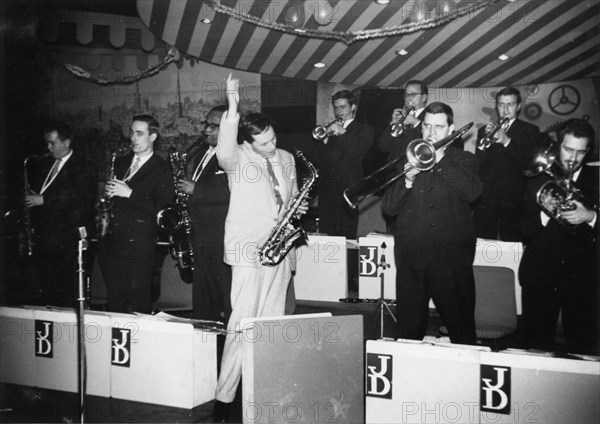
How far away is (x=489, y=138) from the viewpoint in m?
5.13

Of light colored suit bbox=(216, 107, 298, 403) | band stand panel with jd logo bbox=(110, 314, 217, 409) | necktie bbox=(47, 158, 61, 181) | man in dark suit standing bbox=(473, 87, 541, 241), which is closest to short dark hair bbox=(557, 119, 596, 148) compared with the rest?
man in dark suit standing bbox=(473, 87, 541, 241)

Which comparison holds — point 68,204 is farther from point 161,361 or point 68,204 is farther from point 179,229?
point 161,361

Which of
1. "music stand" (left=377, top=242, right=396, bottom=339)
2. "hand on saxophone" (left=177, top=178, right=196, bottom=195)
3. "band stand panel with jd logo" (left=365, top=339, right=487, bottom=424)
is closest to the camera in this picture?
"band stand panel with jd logo" (left=365, top=339, right=487, bottom=424)

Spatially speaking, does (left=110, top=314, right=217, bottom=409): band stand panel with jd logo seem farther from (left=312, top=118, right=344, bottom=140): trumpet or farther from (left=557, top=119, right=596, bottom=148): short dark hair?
(left=312, top=118, right=344, bottom=140): trumpet

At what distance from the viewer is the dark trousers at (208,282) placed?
4.04 meters

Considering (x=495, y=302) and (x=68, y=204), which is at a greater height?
(x=68, y=204)

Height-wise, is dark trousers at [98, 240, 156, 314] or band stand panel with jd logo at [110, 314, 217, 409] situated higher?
dark trousers at [98, 240, 156, 314]

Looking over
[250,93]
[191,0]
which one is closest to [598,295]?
[191,0]

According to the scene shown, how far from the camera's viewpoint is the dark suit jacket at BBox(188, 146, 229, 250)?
160 inches

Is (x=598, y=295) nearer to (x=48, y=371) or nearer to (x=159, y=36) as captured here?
(x=48, y=371)

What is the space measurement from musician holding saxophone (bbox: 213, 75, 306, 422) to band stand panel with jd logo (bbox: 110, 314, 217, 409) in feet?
0.48

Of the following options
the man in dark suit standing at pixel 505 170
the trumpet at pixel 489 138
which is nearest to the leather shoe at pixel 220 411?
the man in dark suit standing at pixel 505 170

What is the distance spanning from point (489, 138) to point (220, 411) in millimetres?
3617

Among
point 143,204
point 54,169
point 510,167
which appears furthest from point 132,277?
point 510,167
